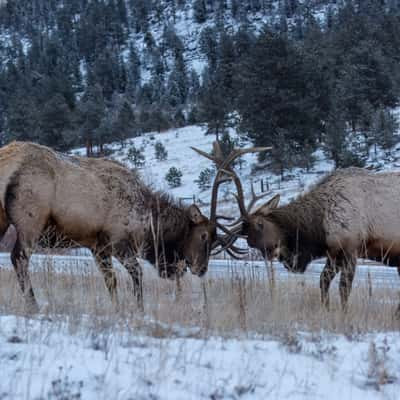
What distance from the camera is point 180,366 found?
12.6 ft

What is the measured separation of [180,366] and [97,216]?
348 cm

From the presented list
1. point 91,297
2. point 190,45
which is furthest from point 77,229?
point 190,45

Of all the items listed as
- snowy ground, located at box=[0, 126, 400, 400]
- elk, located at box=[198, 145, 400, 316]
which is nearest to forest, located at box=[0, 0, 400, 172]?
elk, located at box=[198, 145, 400, 316]

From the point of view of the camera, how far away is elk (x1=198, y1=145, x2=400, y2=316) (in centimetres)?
734

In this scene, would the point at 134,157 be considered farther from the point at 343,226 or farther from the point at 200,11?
the point at 200,11

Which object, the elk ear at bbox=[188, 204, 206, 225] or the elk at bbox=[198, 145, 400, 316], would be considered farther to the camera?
the elk ear at bbox=[188, 204, 206, 225]

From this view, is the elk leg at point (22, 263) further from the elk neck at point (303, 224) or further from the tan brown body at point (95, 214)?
the elk neck at point (303, 224)

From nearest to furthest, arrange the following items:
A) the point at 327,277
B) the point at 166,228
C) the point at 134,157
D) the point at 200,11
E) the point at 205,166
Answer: the point at 327,277 < the point at 166,228 < the point at 134,157 < the point at 205,166 < the point at 200,11

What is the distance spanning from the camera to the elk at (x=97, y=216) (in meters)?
6.36

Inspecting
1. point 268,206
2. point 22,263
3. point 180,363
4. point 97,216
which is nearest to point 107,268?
point 97,216

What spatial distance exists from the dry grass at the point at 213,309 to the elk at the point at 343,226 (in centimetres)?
36

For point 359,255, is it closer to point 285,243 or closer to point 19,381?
point 285,243

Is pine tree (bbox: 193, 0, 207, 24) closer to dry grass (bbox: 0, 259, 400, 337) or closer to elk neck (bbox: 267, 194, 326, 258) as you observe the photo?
elk neck (bbox: 267, 194, 326, 258)

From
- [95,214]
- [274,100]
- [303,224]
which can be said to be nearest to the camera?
[95,214]
